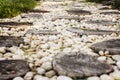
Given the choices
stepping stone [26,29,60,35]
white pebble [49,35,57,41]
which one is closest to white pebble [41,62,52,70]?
white pebble [49,35,57,41]

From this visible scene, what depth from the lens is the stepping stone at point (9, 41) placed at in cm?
409

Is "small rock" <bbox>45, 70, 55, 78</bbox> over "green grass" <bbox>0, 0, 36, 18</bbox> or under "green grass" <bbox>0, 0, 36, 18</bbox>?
under

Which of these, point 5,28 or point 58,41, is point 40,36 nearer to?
point 58,41

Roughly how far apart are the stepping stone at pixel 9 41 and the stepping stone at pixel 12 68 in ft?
2.84

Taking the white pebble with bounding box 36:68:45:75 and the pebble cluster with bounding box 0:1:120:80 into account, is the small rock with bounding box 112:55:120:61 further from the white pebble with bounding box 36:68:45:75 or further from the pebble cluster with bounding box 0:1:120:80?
the white pebble with bounding box 36:68:45:75

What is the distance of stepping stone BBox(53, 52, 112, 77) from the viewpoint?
9.34 ft

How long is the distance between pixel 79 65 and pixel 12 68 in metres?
0.62

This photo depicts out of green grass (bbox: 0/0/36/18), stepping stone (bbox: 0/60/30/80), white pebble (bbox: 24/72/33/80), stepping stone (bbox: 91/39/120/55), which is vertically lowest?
white pebble (bbox: 24/72/33/80)

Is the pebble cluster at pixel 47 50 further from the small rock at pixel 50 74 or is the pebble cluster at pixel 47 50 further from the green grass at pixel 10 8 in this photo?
the green grass at pixel 10 8

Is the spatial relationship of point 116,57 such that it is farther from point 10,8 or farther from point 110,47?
point 10,8

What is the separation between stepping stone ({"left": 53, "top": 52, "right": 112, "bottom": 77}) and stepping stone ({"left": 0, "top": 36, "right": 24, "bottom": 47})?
1007mm

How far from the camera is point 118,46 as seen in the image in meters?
3.72

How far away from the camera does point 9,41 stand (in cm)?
429

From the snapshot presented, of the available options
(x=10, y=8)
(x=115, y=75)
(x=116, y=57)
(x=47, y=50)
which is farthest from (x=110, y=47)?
(x=10, y=8)
